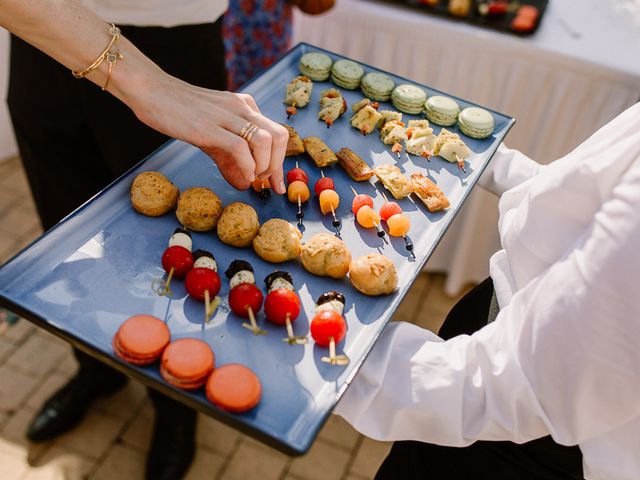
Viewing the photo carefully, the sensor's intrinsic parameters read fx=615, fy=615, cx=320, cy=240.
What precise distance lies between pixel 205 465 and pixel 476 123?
158 centimetres

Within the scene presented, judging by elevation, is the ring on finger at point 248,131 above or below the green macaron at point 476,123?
above

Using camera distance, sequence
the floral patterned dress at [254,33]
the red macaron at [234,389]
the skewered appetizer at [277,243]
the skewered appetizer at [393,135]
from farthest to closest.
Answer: the floral patterned dress at [254,33]
the skewered appetizer at [393,135]
the skewered appetizer at [277,243]
the red macaron at [234,389]

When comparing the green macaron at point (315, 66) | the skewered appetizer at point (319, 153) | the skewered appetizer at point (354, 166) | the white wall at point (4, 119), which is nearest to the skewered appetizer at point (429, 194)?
the skewered appetizer at point (354, 166)

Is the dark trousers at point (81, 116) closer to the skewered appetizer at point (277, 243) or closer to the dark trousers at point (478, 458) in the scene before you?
the skewered appetizer at point (277, 243)

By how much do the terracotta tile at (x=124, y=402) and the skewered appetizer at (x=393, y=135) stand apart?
4.76 ft

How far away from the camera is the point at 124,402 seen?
2490 millimetres

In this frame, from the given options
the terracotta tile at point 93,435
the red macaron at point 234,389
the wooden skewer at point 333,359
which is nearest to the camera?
the red macaron at point 234,389

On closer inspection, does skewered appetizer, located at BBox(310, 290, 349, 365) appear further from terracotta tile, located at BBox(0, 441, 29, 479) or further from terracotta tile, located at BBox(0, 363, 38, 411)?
terracotta tile, located at BBox(0, 363, 38, 411)

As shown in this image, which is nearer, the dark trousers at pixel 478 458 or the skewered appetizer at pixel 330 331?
the skewered appetizer at pixel 330 331

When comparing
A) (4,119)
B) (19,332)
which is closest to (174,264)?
(19,332)

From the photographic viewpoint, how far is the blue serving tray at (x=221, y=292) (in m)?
1.12

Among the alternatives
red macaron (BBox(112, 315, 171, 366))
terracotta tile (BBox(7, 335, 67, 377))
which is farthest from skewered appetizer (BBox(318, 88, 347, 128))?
terracotta tile (BBox(7, 335, 67, 377))

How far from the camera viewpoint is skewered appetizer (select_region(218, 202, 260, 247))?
1.42 metres

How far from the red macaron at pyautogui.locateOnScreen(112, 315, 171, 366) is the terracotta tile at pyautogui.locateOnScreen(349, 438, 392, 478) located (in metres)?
1.46
